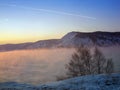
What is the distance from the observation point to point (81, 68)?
61.2 meters

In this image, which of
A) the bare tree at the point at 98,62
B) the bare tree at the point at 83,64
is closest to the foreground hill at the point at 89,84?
the bare tree at the point at 83,64

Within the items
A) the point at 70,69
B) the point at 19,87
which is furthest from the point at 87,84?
the point at 70,69

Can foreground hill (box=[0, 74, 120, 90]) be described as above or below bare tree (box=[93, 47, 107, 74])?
above

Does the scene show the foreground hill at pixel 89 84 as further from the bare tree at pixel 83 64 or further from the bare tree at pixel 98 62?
the bare tree at pixel 98 62

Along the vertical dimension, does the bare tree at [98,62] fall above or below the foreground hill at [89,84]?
below

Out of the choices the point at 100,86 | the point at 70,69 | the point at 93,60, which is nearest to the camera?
the point at 100,86

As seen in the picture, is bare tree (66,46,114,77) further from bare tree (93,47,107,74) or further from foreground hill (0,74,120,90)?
foreground hill (0,74,120,90)

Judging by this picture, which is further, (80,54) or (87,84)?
(80,54)

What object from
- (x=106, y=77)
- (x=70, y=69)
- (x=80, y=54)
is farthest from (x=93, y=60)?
(x=106, y=77)

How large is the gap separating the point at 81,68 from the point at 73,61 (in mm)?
2331

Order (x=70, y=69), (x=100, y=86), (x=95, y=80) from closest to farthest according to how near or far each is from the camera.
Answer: (x=100, y=86) → (x=95, y=80) → (x=70, y=69)

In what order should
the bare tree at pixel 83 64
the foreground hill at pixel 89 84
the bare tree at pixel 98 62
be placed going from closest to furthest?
the foreground hill at pixel 89 84
the bare tree at pixel 83 64
the bare tree at pixel 98 62

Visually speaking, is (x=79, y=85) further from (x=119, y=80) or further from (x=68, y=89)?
(x=119, y=80)

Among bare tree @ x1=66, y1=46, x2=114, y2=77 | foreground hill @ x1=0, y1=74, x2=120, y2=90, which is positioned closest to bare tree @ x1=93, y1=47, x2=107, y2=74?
bare tree @ x1=66, y1=46, x2=114, y2=77
